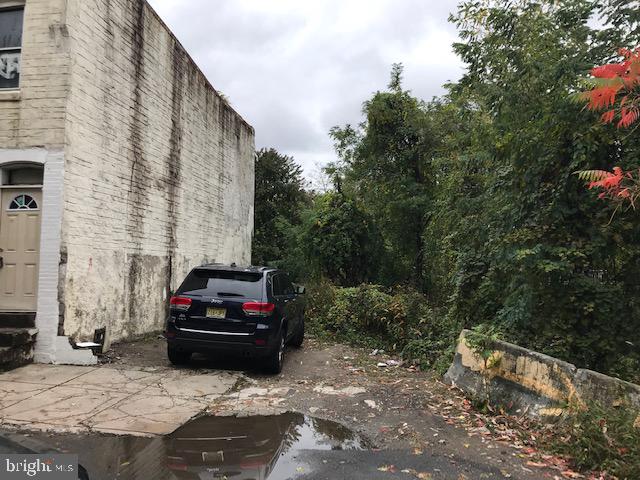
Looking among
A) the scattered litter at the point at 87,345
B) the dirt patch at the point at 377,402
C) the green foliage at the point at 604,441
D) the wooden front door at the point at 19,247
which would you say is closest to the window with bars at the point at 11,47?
the wooden front door at the point at 19,247

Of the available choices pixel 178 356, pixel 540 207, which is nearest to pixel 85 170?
pixel 178 356

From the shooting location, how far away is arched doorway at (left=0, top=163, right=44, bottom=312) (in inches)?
338

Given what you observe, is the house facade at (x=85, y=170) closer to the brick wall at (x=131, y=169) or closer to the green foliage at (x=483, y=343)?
the brick wall at (x=131, y=169)

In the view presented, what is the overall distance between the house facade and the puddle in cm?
371

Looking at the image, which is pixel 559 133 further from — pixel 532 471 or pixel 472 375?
pixel 532 471

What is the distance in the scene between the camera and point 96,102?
9234 mm

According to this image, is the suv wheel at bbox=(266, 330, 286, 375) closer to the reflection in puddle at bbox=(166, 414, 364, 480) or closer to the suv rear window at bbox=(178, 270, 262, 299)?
the suv rear window at bbox=(178, 270, 262, 299)

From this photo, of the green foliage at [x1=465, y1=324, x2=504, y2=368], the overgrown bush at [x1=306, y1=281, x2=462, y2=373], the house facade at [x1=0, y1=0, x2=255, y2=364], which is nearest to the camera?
the green foliage at [x1=465, y1=324, x2=504, y2=368]

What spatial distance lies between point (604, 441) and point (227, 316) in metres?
5.12

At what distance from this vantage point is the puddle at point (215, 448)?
4.40 metres

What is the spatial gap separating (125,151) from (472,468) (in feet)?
28.6

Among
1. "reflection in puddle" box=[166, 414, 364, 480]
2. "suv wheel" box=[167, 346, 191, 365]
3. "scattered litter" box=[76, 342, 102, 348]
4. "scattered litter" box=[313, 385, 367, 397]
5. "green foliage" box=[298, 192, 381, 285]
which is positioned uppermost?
"green foliage" box=[298, 192, 381, 285]
